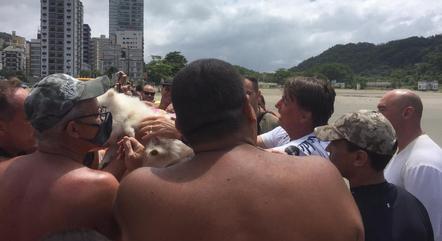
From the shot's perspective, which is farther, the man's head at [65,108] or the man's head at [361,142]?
the man's head at [361,142]

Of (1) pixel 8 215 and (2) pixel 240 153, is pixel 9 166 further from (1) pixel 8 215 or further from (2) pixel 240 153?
(2) pixel 240 153

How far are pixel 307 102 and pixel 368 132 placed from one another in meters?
0.80

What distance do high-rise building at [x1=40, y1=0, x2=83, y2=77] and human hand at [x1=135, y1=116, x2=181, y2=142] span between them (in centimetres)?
13008

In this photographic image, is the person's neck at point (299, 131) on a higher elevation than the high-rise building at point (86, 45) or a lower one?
lower

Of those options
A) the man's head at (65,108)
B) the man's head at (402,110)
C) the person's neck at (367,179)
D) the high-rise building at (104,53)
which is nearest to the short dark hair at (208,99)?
the man's head at (65,108)

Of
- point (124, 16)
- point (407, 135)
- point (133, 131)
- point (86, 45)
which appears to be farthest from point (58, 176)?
point (124, 16)

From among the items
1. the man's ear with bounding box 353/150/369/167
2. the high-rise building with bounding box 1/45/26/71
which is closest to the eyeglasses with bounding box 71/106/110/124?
the man's ear with bounding box 353/150/369/167

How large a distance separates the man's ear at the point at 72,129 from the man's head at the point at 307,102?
6.15 ft

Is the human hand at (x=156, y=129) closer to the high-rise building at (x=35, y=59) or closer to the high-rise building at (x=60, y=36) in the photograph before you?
the high-rise building at (x=60, y=36)

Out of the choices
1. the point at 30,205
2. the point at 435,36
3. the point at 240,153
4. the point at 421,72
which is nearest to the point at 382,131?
the point at 240,153

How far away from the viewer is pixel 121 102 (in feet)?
9.95

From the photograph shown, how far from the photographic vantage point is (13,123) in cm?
311

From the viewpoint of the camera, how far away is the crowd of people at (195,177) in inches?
75.5

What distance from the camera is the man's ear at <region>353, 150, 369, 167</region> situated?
3.18m
